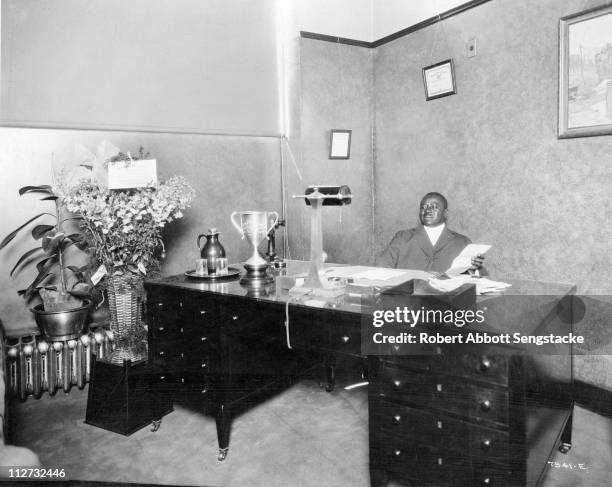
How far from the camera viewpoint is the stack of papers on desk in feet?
6.13

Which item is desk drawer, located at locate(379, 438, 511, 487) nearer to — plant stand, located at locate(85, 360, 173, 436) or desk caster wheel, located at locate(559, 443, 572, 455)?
desk caster wheel, located at locate(559, 443, 572, 455)

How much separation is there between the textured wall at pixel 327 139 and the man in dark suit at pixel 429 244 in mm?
887

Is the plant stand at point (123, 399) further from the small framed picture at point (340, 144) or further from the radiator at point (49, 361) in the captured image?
the small framed picture at point (340, 144)

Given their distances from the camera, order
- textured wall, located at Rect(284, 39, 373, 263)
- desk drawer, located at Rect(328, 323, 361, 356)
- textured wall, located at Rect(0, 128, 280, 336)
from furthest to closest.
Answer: textured wall, located at Rect(284, 39, 373, 263), textured wall, located at Rect(0, 128, 280, 336), desk drawer, located at Rect(328, 323, 361, 356)

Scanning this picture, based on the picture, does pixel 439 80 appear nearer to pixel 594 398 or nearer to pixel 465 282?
pixel 465 282

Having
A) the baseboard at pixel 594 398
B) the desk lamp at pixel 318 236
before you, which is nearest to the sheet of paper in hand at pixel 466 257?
the desk lamp at pixel 318 236

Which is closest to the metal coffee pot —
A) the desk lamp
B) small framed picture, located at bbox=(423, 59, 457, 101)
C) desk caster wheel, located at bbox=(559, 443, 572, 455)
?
the desk lamp

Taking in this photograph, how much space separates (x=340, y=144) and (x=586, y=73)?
1886 mm

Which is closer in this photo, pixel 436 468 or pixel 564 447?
pixel 436 468

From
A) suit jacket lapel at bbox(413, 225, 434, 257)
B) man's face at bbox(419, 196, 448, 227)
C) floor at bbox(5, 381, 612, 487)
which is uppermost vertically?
man's face at bbox(419, 196, 448, 227)

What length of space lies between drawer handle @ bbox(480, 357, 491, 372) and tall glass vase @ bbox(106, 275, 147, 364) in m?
1.89

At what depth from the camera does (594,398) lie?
2.96m

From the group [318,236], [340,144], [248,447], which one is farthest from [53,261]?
[340,144]

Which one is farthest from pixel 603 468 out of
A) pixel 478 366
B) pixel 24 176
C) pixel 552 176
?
pixel 24 176
